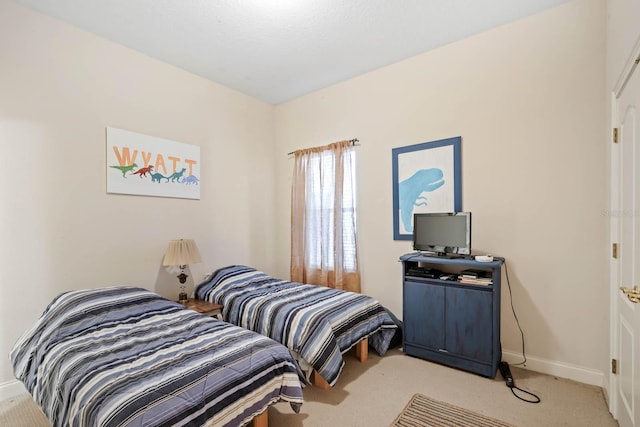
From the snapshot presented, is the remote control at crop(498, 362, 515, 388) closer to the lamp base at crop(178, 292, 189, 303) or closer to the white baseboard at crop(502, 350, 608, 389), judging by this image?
the white baseboard at crop(502, 350, 608, 389)

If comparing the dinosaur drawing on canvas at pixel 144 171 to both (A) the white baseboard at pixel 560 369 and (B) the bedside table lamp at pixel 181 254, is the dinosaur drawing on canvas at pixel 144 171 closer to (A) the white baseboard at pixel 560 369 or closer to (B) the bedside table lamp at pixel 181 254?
(B) the bedside table lamp at pixel 181 254

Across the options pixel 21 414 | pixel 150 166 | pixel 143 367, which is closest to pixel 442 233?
pixel 143 367

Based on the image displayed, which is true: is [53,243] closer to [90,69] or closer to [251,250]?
[90,69]

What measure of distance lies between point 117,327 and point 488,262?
2718mm

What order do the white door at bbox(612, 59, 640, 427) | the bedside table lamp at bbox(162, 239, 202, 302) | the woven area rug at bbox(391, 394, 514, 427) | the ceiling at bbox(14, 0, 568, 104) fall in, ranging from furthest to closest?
the bedside table lamp at bbox(162, 239, 202, 302) < the ceiling at bbox(14, 0, 568, 104) < the woven area rug at bbox(391, 394, 514, 427) < the white door at bbox(612, 59, 640, 427)

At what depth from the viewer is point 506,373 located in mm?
2332

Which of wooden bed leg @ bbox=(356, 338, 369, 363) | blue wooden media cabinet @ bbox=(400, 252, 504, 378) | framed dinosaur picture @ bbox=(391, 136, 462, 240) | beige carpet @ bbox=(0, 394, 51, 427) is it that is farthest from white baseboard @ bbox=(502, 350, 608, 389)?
beige carpet @ bbox=(0, 394, 51, 427)

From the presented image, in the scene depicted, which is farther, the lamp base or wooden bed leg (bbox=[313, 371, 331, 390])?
the lamp base

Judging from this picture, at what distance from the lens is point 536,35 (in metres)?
2.47

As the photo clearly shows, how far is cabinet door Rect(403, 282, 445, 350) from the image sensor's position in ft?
8.43

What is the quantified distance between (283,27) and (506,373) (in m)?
3.31

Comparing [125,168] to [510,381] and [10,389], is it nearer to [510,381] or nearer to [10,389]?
[10,389]

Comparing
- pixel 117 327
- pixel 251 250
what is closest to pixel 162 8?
pixel 117 327

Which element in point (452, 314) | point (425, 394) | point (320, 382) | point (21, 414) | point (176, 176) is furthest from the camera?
point (176, 176)
